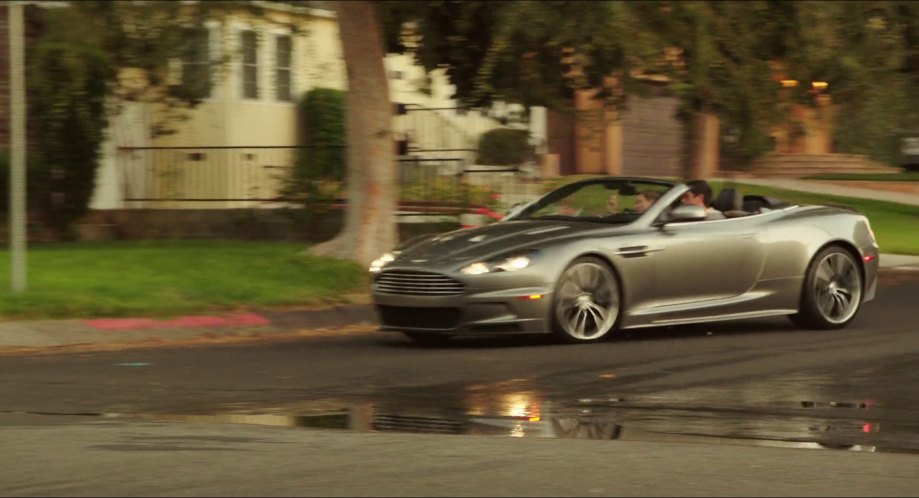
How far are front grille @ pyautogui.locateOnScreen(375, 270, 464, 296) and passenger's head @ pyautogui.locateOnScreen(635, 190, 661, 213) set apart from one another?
6.25 ft

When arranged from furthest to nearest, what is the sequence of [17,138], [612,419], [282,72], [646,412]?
[282,72]
[17,138]
[646,412]
[612,419]

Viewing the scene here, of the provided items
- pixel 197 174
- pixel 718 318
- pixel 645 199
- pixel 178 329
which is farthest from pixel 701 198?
pixel 197 174

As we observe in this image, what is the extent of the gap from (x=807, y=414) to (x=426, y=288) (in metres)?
4.16

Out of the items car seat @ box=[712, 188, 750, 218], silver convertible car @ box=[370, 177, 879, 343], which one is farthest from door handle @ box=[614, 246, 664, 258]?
car seat @ box=[712, 188, 750, 218]

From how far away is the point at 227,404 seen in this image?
9.35 metres

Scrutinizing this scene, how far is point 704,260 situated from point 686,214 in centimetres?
40

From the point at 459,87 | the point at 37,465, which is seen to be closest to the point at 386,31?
the point at 459,87

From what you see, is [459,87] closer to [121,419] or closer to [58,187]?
[58,187]

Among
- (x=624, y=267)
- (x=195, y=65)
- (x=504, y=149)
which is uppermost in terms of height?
(x=195, y=65)

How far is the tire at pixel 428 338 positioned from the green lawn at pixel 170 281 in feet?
8.49

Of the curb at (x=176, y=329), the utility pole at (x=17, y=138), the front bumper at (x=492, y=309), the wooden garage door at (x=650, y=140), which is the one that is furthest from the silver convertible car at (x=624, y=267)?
the wooden garage door at (x=650, y=140)

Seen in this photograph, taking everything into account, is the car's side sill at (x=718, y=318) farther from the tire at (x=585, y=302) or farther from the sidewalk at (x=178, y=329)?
A: the sidewalk at (x=178, y=329)

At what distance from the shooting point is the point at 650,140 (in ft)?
127

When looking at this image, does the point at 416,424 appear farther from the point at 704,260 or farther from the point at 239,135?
the point at 239,135
